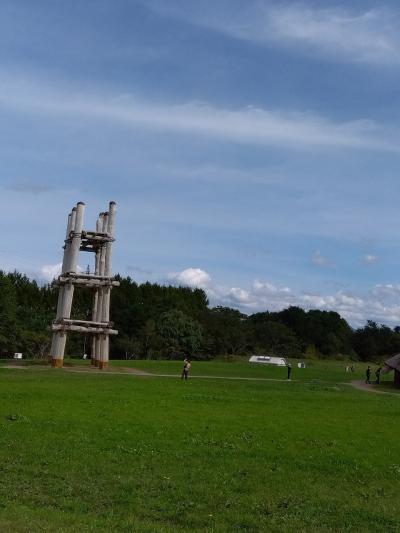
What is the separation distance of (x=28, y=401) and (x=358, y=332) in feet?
448

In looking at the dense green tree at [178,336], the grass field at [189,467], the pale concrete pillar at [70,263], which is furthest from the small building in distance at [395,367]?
the dense green tree at [178,336]

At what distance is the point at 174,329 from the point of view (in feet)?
332

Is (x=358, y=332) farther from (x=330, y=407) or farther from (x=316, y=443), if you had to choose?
(x=316, y=443)

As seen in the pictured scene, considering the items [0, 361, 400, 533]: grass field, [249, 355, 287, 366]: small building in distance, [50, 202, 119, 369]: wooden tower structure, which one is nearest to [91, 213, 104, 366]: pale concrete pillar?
[50, 202, 119, 369]: wooden tower structure

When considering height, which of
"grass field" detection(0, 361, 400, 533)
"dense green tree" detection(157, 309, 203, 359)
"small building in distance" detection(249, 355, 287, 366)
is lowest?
"grass field" detection(0, 361, 400, 533)

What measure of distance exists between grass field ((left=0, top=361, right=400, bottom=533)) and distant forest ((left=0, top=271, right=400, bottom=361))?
217 feet

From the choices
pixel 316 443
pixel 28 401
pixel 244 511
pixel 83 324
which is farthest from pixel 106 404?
pixel 83 324

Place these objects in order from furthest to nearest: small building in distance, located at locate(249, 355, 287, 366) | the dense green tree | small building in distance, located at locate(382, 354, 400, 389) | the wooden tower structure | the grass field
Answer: the dense green tree → small building in distance, located at locate(249, 355, 287, 366) → small building in distance, located at locate(382, 354, 400, 389) → the wooden tower structure → the grass field

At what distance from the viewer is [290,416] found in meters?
26.7

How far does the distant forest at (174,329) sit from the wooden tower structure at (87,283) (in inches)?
1184

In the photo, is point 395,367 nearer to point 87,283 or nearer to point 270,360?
point 87,283

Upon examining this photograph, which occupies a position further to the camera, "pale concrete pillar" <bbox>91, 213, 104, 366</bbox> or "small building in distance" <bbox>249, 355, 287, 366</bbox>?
"small building in distance" <bbox>249, 355, 287, 366</bbox>

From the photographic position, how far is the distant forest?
92.3 meters

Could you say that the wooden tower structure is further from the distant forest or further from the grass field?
the distant forest
